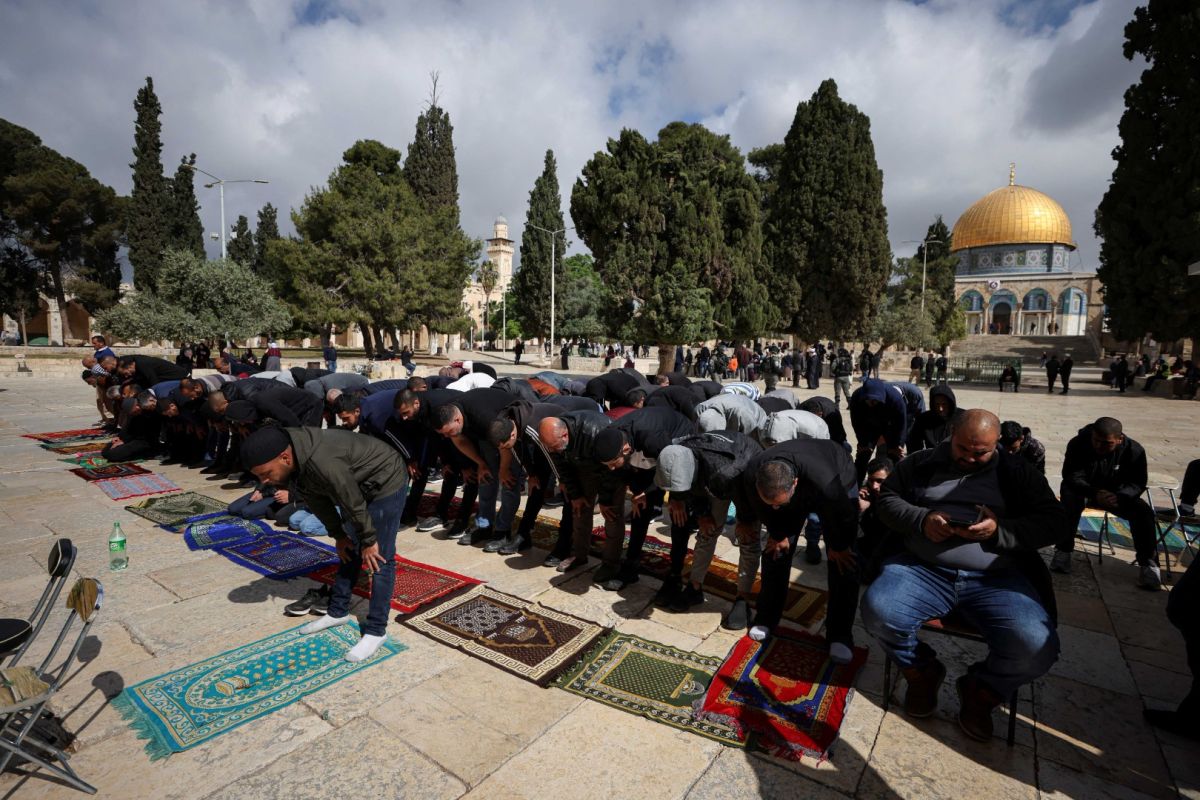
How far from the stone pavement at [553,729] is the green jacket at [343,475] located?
0.95 metres

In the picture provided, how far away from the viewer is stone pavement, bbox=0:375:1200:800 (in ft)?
8.86

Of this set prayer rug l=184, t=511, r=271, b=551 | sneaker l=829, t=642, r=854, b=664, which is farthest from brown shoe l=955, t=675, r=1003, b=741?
prayer rug l=184, t=511, r=271, b=551

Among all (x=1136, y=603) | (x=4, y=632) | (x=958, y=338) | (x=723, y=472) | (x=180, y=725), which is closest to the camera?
(x=4, y=632)

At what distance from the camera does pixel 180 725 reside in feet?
9.93

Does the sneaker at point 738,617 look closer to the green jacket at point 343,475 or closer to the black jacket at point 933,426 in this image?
the green jacket at point 343,475

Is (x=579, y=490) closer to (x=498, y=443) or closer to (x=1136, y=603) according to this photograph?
(x=498, y=443)

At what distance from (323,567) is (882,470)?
4.66 meters

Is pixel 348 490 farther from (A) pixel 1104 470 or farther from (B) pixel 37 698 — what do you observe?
(A) pixel 1104 470

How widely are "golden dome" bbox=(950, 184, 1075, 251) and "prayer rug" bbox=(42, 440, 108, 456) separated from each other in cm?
7017

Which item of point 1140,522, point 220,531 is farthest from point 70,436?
point 1140,522

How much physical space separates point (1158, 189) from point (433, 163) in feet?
116

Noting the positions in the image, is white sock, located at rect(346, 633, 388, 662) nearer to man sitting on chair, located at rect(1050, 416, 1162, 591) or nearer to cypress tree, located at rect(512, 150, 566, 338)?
man sitting on chair, located at rect(1050, 416, 1162, 591)

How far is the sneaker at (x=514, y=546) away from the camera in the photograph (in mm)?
5527

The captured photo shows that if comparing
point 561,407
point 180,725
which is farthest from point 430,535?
point 180,725
